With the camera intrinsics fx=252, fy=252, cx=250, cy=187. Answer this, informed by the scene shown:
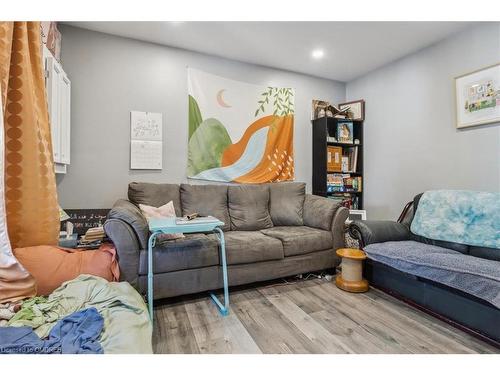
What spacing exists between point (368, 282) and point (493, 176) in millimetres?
1470

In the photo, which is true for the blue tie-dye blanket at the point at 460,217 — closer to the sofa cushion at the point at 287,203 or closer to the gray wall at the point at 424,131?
the gray wall at the point at 424,131

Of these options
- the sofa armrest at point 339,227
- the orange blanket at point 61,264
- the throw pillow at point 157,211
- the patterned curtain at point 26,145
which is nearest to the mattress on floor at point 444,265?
the sofa armrest at point 339,227

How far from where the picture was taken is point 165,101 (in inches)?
110

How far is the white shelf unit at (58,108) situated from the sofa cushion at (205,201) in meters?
1.07

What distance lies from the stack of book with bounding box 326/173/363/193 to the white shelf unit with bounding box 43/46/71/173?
9.47 ft

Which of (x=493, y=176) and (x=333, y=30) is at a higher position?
(x=333, y=30)

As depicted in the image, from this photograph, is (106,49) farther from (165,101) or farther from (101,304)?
(101,304)

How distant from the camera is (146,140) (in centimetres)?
270

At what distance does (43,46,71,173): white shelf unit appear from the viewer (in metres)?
1.90

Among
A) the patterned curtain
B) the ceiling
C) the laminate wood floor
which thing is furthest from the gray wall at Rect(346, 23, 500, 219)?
the patterned curtain

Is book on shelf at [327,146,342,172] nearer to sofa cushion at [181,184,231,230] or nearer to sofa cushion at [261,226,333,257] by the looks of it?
sofa cushion at [261,226,333,257]

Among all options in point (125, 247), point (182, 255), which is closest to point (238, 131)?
point (182, 255)

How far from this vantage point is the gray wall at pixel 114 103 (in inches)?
96.8
